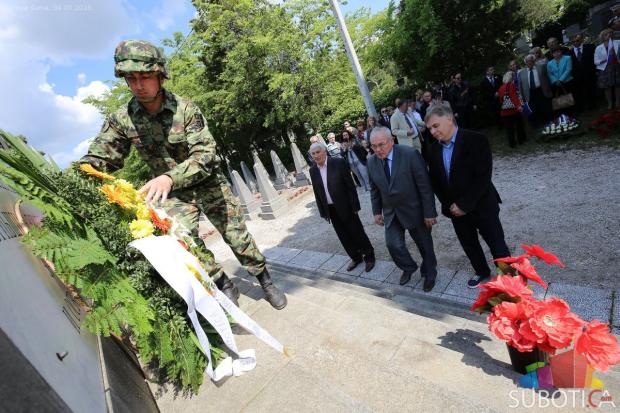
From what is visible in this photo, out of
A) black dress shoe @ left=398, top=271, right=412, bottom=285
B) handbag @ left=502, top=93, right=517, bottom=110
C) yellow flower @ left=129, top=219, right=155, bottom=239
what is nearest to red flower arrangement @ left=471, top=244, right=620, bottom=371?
yellow flower @ left=129, top=219, right=155, bottom=239

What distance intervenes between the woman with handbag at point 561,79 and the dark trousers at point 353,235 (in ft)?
23.1

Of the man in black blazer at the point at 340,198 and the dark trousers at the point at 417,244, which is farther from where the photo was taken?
the man in black blazer at the point at 340,198

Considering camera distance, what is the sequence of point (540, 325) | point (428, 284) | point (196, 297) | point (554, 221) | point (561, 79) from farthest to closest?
point (561, 79) → point (554, 221) → point (428, 284) → point (196, 297) → point (540, 325)

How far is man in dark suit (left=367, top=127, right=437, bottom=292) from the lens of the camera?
3.98 meters

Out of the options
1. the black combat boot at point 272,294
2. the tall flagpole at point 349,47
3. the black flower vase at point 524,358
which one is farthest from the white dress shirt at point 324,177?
the tall flagpole at point 349,47

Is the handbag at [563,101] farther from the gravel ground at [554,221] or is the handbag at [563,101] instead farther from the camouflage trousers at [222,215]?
the camouflage trousers at [222,215]

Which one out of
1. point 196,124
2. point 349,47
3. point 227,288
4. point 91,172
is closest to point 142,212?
point 91,172

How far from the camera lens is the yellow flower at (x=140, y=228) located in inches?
86.8

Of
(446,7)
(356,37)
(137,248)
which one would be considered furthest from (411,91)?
(137,248)

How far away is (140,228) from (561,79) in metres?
10.5

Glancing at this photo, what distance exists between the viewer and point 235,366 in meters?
2.44

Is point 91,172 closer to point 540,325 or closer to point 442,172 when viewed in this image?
point 540,325

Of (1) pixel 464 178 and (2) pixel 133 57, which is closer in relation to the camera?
(2) pixel 133 57

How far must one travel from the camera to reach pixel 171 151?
3.29 m
